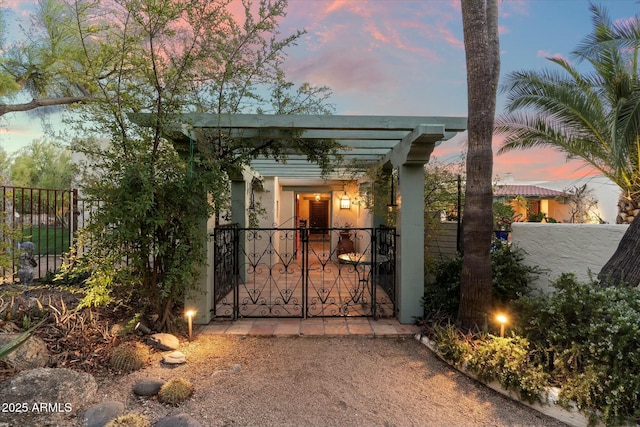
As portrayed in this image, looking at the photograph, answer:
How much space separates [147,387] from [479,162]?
3.99m

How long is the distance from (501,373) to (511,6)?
572 cm

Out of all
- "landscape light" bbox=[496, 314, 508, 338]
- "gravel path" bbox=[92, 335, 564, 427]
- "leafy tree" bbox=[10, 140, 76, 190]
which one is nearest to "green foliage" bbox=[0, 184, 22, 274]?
"gravel path" bbox=[92, 335, 564, 427]

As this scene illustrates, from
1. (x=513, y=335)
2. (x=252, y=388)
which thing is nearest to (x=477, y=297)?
(x=513, y=335)

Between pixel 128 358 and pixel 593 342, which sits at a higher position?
pixel 593 342

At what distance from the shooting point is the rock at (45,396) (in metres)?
2.21

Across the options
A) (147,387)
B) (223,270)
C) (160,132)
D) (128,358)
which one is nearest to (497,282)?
(147,387)

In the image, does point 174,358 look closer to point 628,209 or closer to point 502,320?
point 502,320

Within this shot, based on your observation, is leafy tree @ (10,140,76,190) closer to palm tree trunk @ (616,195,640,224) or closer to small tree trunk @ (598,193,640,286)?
small tree trunk @ (598,193,640,286)

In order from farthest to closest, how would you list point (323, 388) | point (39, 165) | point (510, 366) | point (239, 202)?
point (39, 165) → point (239, 202) → point (323, 388) → point (510, 366)

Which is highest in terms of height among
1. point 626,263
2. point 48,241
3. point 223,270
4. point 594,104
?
point 594,104

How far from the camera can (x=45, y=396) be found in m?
2.35

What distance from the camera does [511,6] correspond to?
5082 mm

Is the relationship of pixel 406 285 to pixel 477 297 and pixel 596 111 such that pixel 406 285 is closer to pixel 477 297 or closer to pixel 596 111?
pixel 477 297

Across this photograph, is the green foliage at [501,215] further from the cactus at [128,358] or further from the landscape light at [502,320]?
the cactus at [128,358]
